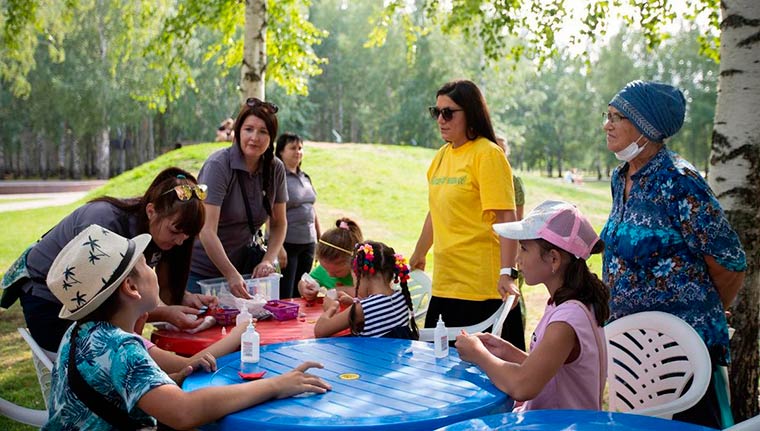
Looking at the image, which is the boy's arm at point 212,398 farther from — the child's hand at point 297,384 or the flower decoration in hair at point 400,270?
the flower decoration in hair at point 400,270

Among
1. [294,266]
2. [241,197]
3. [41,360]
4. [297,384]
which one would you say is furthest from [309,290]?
[294,266]

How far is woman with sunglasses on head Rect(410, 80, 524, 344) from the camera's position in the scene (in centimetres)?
401

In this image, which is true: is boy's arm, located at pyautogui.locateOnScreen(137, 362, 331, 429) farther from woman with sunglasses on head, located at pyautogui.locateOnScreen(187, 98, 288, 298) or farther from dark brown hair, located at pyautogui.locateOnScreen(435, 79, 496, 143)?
dark brown hair, located at pyautogui.locateOnScreen(435, 79, 496, 143)

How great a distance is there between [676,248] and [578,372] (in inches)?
32.5

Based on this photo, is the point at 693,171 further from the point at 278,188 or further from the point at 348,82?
Result: the point at 348,82

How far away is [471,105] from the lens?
4.10 metres

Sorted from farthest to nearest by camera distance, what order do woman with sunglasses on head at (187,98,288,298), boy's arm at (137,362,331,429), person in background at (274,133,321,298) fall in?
1. person in background at (274,133,321,298)
2. woman with sunglasses on head at (187,98,288,298)
3. boy's arm at (137,362,331,429)

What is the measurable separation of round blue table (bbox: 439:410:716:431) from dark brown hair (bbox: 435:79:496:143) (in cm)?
224

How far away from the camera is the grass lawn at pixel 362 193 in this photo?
49.5 ft

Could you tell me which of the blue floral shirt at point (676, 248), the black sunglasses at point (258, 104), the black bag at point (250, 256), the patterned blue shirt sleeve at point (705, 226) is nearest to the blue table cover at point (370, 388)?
the blue floral shirt at point (676, 248)

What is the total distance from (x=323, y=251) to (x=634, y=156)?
7.20ft

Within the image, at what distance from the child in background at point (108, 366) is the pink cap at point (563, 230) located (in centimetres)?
119

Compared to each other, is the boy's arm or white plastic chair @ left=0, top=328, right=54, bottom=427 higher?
the boy's arm

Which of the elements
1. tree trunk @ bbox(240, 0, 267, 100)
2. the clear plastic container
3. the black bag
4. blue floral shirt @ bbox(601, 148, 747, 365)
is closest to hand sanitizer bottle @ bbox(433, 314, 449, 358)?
blue floral shirt @ bbox(601, 148, 747, 365)
